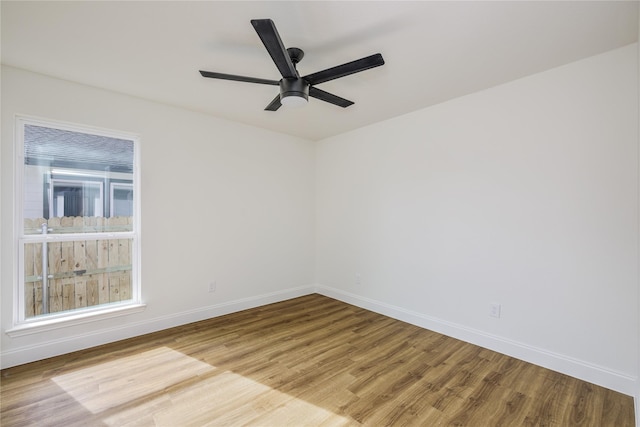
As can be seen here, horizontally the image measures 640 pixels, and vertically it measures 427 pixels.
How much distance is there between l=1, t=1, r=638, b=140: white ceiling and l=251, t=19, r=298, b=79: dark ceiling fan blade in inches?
10.5

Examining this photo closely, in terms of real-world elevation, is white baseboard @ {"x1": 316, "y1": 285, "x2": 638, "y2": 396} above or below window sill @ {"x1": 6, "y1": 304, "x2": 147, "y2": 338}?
below

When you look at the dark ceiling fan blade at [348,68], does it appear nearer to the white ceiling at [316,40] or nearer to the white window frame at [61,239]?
the white ceiling at [316,40]

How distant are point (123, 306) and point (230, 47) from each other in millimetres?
2692

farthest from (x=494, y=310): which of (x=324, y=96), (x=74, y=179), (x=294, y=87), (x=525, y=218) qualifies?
(x=74, y=179)

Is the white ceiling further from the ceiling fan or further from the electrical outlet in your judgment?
the electrical outlet

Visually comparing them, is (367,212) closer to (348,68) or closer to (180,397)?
(348,68)

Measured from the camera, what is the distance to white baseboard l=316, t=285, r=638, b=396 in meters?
2.10

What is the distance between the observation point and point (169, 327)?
125 inches

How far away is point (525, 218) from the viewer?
2.52m

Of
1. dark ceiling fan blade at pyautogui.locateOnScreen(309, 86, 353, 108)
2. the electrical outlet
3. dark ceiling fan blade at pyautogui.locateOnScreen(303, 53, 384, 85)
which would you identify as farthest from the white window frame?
the electrical outlet

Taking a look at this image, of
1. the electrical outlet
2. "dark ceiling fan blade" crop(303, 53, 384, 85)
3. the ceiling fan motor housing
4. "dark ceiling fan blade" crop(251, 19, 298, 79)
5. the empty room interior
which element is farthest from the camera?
the electrical outlet

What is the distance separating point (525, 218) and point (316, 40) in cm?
230

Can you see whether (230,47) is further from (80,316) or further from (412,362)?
(412,362)

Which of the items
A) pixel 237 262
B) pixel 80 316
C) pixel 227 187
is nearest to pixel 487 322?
pixel 237 262
